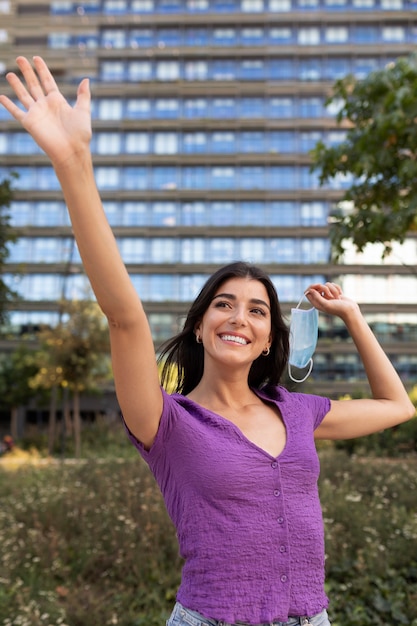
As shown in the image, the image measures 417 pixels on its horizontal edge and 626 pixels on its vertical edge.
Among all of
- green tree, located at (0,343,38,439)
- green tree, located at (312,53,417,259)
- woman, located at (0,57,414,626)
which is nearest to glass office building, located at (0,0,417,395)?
green tree, located at (0,343,38,439)

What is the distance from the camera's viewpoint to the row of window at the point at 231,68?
44.1 meters

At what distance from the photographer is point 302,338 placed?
195cm

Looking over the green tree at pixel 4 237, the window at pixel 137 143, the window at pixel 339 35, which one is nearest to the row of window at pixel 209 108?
the window at pixel 137 143

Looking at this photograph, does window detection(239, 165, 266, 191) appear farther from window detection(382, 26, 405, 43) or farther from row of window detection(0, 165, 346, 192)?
window detection(382, 26, 405, 43)

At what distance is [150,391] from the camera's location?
4.57 feet

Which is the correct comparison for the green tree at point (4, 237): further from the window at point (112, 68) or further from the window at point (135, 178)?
the window at point (112, 68)

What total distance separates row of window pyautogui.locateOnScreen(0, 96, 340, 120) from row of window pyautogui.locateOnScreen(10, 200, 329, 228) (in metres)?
6.17

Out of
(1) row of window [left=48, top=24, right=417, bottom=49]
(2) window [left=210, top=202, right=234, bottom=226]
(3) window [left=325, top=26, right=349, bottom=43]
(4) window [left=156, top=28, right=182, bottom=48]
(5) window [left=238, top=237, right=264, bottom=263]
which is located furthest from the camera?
(4) window [left=156, top=28, right=182, bottom=48]

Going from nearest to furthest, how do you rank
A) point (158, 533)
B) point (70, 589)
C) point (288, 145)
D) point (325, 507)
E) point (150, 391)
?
1. point (150, 391)
2. point (70, 589)
3. point (158, 533)
4. point (325, 507)
5. point (288, 145)

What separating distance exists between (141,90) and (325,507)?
41.9 meters

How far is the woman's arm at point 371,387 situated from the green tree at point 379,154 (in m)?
3.98

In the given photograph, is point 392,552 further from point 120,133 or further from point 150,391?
point 120,133

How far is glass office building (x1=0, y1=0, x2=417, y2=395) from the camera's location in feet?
135

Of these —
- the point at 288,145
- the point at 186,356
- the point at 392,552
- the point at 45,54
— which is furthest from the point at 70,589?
the point at 45,54
